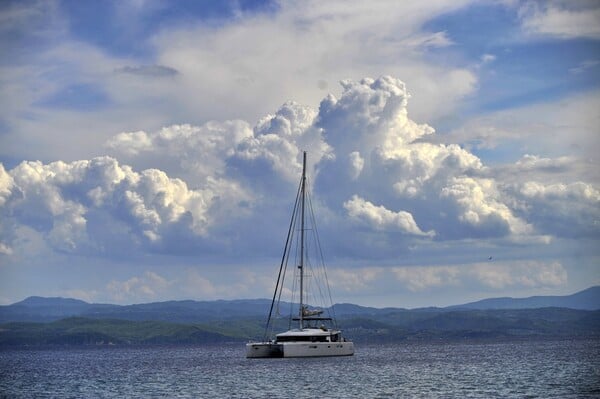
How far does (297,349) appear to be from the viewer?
160750 mm

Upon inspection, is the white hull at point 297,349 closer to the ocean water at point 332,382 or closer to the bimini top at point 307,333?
the ocean water at point 332,382

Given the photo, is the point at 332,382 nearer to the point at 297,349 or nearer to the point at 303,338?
the point at 297,349

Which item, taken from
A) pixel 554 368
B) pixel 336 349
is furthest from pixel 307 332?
pixel 554 368

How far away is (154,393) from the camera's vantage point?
119m

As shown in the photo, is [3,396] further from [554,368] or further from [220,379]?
[554,368]

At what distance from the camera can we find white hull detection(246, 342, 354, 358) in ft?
527

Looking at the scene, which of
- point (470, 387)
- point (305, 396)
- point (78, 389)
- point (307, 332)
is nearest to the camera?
point (305, 396)

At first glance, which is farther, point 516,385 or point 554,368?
point 554,368

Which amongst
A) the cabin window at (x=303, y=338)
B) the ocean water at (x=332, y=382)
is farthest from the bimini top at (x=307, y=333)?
the ocean water at (x=332, y=382)

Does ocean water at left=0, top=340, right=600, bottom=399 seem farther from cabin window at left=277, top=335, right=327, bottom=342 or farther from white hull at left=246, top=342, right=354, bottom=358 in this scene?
cabin window at left=277, top=335, right=327, bottom=342

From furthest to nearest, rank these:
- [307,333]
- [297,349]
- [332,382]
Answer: [307,333] → [297,349] → [332,382]

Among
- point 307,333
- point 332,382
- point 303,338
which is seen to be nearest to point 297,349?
point 303,338

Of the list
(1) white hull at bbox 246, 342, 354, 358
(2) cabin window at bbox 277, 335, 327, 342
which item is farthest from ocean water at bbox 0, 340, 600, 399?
(2) cabin window at bbox 277, 335, 327, 342

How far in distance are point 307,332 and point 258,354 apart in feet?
43.8
